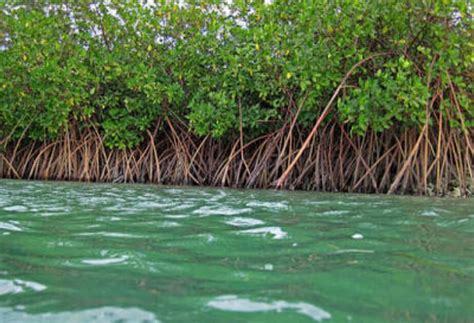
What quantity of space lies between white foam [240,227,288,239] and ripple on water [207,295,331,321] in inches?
42.1

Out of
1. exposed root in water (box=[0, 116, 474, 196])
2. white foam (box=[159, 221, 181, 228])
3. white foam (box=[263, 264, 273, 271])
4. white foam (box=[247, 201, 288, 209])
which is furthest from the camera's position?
exposed root in water (box=[0, 116, 474, 196])

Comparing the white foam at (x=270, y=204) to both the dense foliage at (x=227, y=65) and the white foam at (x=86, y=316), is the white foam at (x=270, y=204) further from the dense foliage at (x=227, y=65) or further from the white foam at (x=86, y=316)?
the white foam at (x=86, y=316)

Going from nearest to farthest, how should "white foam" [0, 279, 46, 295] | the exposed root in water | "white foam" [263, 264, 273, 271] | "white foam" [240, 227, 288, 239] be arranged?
"white foam" [0, 279, 46, 295]
"white foam" [263, 264, 273, 271]
"white foam" [240, 227, 288, 239]
the exposed root in water

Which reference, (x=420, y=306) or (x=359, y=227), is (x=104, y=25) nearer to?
(x=359, y=227)

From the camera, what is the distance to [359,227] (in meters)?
2.86

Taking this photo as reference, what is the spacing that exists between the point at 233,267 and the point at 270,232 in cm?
80

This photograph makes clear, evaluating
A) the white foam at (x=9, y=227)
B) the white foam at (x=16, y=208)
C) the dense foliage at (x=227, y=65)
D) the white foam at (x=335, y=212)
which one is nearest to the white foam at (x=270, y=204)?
the white foam at (x=335, y=212)

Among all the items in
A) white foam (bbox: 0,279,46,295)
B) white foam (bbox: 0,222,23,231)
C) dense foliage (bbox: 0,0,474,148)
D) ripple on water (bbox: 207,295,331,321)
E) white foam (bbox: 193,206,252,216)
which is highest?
dense foliage (bbox: 0,0,474,148)

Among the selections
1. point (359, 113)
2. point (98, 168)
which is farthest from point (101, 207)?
point (98, 168)

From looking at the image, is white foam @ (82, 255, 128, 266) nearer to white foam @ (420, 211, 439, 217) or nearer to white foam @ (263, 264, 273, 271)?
white foam @ (263, 264, 273, 271)

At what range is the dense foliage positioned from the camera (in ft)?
19.5

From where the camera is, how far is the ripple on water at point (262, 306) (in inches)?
52.1

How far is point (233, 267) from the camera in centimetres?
183

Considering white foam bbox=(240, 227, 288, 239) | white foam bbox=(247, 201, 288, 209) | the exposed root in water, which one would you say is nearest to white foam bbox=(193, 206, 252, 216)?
white foam bbox=(247, 201, 288, 209)
